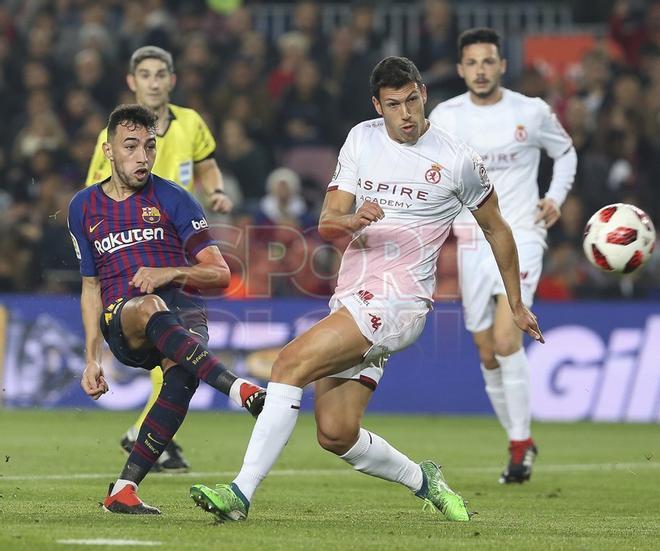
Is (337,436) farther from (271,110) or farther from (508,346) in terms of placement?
(271,110)

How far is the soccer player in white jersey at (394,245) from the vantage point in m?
7.07

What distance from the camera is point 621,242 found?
8.41 m

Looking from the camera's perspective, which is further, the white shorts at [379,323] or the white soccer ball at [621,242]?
the white soccer ball at [621,242]

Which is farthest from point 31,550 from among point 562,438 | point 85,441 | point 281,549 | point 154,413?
point 562,438

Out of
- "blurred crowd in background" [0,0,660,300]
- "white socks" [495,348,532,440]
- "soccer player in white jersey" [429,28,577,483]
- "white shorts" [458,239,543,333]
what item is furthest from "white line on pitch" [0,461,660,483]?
"blurred crowd in background" [0,0,660,300]

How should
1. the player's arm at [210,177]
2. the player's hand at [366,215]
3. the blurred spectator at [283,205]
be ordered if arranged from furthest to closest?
1. the blurred spectator at [283,205]
2. the player's arm at [210,177]
3. the player's hand at [366,215]

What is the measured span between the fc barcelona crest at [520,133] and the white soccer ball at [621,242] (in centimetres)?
175

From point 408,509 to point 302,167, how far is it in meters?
10.1

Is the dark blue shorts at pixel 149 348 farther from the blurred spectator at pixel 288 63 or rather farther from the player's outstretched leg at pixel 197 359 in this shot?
the blurred spectator at pixel 288 63

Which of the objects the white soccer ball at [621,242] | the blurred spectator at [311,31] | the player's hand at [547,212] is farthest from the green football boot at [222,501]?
the blurred spectator at [311,31]

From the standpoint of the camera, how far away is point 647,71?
18.1m

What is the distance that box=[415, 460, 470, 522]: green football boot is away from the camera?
719 cm

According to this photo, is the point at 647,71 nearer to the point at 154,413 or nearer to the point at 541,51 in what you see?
the point at 541,51

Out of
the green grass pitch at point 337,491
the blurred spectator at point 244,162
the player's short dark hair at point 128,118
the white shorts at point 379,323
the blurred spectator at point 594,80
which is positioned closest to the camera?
the green grass pitch at point 337,491
